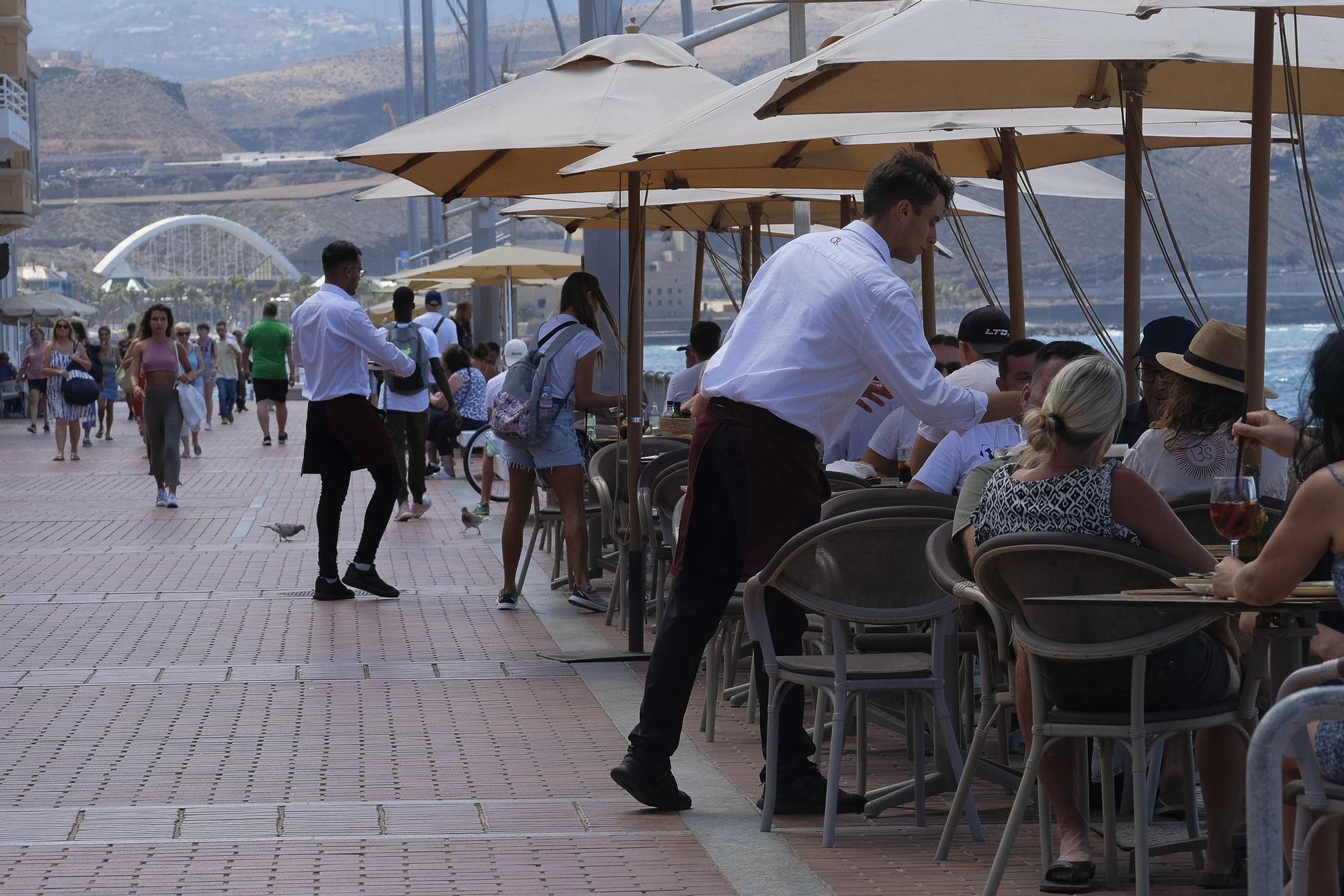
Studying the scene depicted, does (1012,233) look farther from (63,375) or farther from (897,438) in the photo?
(63,375)

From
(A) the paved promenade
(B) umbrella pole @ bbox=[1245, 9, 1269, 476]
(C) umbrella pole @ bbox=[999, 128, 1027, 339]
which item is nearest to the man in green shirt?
(A) the paved promenade

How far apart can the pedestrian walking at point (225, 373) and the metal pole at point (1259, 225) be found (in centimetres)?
2963

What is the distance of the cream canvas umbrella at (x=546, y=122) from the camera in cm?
834

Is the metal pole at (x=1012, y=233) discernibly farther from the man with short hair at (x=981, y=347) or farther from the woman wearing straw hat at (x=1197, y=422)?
the woman wearing straw hat at (x=1197, y=422)

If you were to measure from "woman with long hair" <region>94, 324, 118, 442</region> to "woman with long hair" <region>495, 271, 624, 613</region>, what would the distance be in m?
20.6

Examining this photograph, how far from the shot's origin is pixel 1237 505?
3.99 m

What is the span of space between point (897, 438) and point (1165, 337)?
76.3 inches

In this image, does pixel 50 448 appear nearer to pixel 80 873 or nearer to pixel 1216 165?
pixel 80 873

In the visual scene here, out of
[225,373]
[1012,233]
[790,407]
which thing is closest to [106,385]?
[225,373]

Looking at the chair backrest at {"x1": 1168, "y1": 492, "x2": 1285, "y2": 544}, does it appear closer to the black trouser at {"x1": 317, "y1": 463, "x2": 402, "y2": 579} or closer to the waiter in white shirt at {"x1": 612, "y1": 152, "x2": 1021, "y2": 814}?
the waiter in white shirt at {"x1": 612, "y1": 152, "x2": 1021, "y2": 814}

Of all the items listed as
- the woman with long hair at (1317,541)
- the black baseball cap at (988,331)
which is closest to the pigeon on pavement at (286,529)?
the black baseball cap at (988,331)

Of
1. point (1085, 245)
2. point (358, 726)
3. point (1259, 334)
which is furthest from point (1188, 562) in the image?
point (1085, 245)

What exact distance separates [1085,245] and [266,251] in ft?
246

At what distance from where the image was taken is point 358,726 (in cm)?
661
